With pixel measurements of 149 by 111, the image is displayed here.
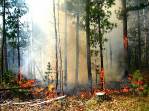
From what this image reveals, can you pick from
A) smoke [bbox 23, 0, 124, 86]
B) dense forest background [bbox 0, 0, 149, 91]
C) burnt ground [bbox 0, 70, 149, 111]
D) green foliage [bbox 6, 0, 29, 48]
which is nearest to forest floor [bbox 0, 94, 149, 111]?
burnt ground [bbox 0, 70, 149, 111]

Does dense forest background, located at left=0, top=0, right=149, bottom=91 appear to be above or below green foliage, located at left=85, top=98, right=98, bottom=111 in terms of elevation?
above

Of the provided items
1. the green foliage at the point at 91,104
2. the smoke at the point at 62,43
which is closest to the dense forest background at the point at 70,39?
the smoke at the point at 62,43

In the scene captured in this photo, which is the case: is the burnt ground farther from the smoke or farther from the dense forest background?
the smoke

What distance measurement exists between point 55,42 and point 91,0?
1057 centimetres

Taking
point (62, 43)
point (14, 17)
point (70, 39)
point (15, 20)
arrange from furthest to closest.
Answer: point (70, 39), point (15, 20), point (62, 43), point (14, 17)

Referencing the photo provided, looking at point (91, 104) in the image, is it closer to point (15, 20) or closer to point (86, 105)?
point (86, 105)

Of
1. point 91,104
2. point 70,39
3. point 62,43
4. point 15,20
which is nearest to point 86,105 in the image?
point 91,104

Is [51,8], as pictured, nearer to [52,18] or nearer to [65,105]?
[52,18]

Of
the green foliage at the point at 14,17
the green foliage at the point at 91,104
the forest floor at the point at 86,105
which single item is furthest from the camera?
the green foliage at the point at 14,17

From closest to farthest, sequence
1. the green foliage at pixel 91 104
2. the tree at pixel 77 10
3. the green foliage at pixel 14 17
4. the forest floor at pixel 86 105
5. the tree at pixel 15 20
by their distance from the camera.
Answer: the forest floor at pixel 86 105
the green foliage at pixel 91 104
the tree at pixel 77 10
the green foliage at pixel 14 17
the tree at pixel 15 20

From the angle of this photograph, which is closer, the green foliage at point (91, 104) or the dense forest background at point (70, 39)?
the green foliage at point (91, 104)

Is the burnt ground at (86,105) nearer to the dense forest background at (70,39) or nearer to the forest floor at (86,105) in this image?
the forest floor at (86,105)

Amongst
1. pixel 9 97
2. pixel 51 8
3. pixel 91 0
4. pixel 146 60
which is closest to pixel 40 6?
pixel 51 8

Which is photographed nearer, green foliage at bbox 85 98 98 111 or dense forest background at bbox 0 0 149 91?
green foliage at bbox 85 98 98 111
